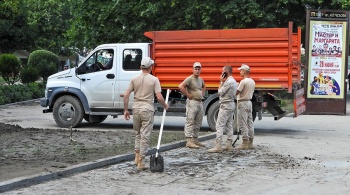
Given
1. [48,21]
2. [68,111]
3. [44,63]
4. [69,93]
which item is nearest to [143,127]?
[68,111]

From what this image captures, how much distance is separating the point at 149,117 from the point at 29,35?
43026 millimetres

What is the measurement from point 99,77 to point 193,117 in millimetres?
4629

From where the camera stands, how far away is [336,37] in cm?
2275

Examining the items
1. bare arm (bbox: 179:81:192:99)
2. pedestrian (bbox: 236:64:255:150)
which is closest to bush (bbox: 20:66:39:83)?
bare arm (bbox: 179:81:192:99)

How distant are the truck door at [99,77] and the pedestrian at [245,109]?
481 centimetres


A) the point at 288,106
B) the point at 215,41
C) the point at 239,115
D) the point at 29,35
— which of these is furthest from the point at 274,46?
the point at 29,35

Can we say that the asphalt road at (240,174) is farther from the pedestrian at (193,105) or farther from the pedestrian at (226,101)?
the pedestrian at (226,101)

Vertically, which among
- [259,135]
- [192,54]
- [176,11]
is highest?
[176,11]

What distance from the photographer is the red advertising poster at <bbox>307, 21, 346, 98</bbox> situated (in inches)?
894

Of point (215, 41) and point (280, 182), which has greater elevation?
point (215, 41)

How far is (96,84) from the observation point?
17438mm

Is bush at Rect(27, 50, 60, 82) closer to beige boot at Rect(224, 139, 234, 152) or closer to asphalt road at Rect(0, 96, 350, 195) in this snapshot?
asphalt road at Rect(0, 96, 350, 195)

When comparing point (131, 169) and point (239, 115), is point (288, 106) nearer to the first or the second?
point (239, 115)

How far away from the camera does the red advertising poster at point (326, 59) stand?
22719 mm
